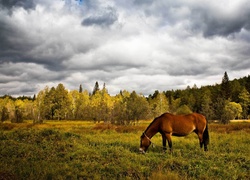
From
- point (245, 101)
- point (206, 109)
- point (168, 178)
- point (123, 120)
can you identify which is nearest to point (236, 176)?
point (168, 178)

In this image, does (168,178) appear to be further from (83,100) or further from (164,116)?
(83,100)

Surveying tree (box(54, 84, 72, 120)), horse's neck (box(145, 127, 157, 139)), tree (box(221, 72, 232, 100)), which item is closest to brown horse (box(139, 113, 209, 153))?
horse's neck (box(145, 127, 157, 139))

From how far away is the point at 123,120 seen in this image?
6172 cm

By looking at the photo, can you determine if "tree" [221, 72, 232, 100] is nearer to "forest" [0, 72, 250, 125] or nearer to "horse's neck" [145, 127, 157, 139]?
"forest" [0, 72, 250, 125]

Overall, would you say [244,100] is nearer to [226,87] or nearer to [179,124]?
[226,87]

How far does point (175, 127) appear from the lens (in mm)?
13523

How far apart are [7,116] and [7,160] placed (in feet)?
228

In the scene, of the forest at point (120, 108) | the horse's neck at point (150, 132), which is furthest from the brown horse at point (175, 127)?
the forest at point (120, 108)

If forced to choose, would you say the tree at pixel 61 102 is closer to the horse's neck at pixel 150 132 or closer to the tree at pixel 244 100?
the tree at pixel 244 100

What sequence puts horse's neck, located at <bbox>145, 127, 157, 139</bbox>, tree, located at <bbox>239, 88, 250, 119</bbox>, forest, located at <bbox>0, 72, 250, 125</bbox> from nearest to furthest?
horse's neck, located at <bbox>145, 127, 157, 139</bbox> < forest, located at <bbox>0, 72, 250, 125</bbox> < tree, located at <bbox>239, 88, 250, 119</bbox>

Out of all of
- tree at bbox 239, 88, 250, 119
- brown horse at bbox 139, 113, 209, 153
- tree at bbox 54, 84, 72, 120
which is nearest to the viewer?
brown horse at bbox 139, 113, 209, 153

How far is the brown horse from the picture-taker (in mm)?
13367

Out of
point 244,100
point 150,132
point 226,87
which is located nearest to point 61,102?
point 226,87

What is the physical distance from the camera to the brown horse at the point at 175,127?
13.4 meters
